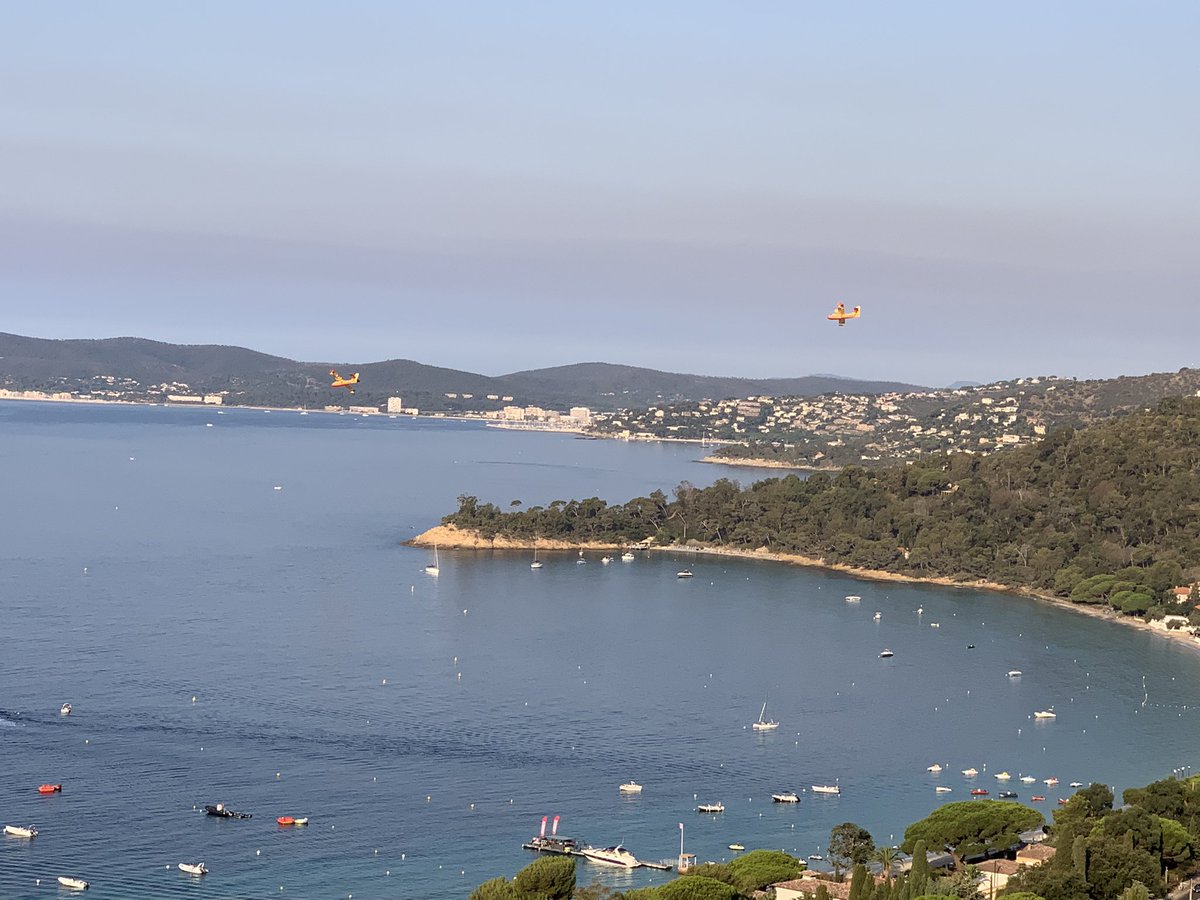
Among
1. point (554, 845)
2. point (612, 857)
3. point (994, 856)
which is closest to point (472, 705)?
point (554, 845)

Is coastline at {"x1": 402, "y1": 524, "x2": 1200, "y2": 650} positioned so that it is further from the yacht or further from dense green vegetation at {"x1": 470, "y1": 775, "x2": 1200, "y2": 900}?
the yacht

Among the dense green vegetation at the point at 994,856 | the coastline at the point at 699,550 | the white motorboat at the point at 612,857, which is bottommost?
the white motorboat at the point at 612,857

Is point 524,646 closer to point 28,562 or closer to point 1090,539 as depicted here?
point 28,562

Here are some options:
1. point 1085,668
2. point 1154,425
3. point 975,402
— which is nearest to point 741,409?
point 975,402

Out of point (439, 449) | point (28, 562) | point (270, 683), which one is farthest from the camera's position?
point (439, 449)

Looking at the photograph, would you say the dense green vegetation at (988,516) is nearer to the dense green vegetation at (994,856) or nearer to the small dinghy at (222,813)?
the dense green vegetation at (994,856)

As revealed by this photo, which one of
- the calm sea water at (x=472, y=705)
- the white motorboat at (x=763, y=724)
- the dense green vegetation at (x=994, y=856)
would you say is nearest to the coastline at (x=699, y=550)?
the calm sea water at (x=472, y=705)
